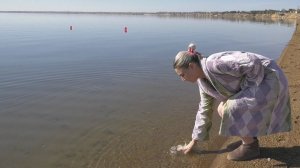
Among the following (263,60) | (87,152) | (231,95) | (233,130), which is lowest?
(87,152)

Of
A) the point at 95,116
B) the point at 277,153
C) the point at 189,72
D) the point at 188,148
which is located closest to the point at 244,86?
the point at 189,72

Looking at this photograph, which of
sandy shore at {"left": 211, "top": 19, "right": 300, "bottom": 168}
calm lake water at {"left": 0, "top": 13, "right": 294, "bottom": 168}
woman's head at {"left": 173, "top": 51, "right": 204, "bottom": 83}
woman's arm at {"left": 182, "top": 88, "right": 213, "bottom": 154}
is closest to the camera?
woman's head at {"left": 173, "top": 51, "right": 204, "bottom": 83}

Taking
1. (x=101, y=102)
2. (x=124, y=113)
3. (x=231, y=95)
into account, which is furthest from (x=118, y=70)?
(x=231, y=95)

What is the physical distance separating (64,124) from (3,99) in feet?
8.88

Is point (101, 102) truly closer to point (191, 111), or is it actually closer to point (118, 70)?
point (191, 111)

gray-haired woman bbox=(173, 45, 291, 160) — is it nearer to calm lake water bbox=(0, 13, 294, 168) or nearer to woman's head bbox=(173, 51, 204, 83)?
woman's head bbox=(173, 51, 204, 83)

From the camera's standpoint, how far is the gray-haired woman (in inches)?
175

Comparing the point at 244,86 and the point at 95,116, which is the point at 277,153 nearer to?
the point at 244,86

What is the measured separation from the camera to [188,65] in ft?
14.9

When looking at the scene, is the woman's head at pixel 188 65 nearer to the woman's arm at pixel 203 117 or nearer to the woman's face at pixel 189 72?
the woman's face at pixel 189 72

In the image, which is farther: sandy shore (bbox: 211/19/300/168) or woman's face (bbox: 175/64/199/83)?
sandy shore (bbox: 211/19/300/168)

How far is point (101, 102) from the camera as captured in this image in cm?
948

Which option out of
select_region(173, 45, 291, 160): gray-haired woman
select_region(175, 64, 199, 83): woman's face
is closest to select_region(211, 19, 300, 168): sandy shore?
select_region(173, 45, 291, 160): gray-haired woman

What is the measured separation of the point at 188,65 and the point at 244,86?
70 centimetres
